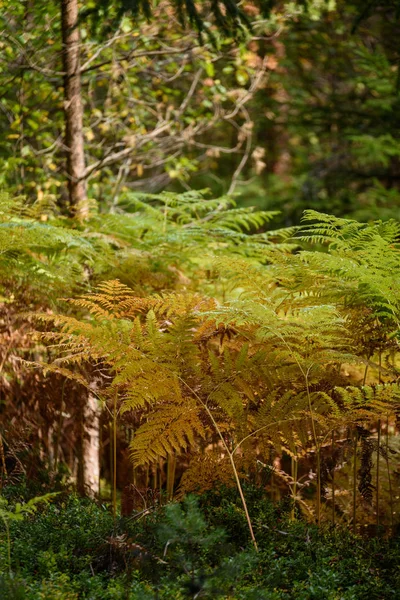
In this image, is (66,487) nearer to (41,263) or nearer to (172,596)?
(41,263)

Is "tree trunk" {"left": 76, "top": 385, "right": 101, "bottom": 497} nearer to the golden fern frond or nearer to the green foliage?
the green foliage

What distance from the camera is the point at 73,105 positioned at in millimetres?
4844

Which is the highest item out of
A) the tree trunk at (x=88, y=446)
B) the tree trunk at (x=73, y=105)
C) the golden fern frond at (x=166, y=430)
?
the tree trunk at (x=73, y=105)

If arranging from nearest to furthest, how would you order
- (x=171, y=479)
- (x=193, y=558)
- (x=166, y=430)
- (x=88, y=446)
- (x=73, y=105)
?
1. (x=193, y=558)
2. (x=166, y=430)
3. (x=171, y=479)
4. (x=88, y=446)
5. (x=73, y=105)

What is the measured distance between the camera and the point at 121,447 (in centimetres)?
418

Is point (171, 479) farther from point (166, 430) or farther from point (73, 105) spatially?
point (73, 105)

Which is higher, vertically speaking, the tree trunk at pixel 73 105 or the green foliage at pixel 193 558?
the tree trunk at pixel 73 105

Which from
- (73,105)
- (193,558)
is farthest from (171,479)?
(73,105)

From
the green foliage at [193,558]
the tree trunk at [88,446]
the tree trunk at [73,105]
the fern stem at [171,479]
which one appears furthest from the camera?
the tree trunk at [73,105]

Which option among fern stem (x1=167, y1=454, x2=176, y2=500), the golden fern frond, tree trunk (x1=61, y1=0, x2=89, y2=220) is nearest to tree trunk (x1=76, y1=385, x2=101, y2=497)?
fern stem (x1=167, y1=454, x2=176, y2=500)

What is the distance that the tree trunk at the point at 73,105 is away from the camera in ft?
15.9

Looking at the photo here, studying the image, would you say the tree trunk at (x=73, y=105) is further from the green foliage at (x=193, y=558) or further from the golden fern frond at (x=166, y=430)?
the green foliage at (x=193, y=558)

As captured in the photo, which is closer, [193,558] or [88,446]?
[193,558]

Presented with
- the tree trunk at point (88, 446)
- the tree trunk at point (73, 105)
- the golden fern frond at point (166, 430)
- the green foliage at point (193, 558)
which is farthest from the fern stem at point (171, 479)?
the tree trunk at point (73, 105)
